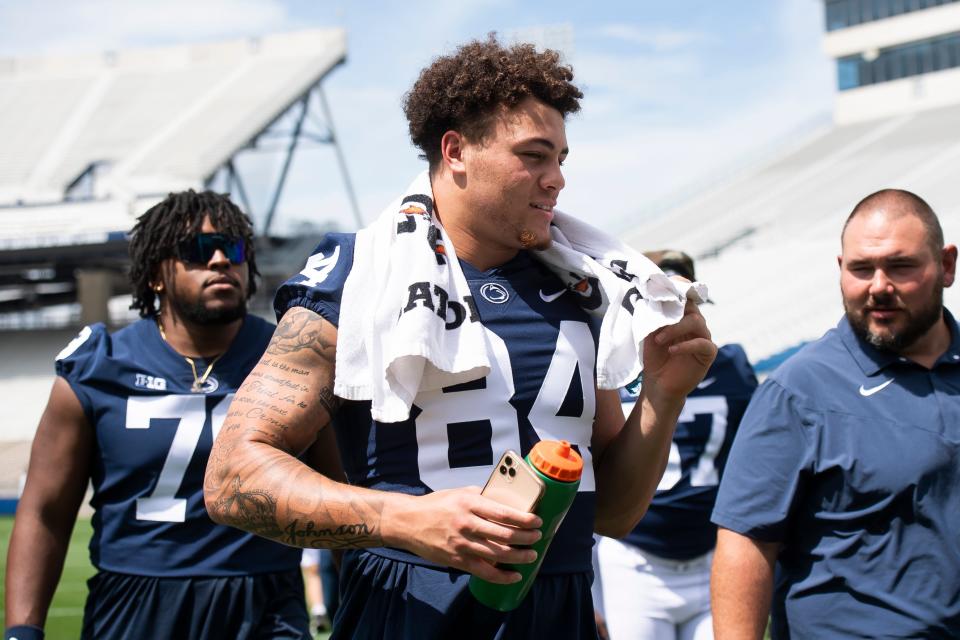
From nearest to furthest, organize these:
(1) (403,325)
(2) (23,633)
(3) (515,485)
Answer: (3) (515,485), (1) (403,325), (2) (23,633)

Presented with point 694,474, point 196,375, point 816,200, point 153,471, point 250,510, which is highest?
point 250,510

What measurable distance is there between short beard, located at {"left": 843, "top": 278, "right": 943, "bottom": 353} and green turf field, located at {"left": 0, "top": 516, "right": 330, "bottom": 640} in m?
4.47

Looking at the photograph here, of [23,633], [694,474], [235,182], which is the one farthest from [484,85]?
[235,182]

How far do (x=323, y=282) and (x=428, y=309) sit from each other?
0.24 meters

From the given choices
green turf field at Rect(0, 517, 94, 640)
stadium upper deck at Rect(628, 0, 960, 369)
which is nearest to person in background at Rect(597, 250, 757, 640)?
green turf field at Rect(0, 517, 94, 640)

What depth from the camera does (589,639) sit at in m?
2.20

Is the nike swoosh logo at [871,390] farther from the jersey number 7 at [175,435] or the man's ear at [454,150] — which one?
the jersey number 7 at [175,435]

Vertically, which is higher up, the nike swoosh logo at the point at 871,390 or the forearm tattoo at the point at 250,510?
the forearm tattoo at the point at 250,510

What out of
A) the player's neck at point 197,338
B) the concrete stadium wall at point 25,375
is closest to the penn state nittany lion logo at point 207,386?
the player's neck at point 197,338

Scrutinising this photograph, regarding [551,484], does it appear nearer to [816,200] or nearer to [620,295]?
[620,295]

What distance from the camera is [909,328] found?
2891mm

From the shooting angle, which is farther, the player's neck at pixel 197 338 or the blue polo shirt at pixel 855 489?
the player's neck at pixel 197 338

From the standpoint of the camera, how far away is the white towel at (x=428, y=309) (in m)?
1.99

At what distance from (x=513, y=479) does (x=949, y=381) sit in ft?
5.43
